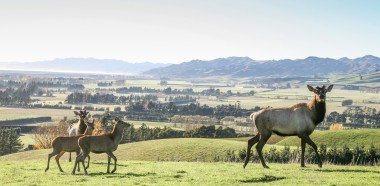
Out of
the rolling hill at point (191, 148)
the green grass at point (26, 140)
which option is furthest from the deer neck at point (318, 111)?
the green grass at point (26, 140)

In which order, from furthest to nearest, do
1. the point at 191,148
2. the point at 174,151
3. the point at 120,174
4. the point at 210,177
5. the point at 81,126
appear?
the point at 191,148 → the point at 174,151 → the point at 81,126 → the point at 120,174 → the point at 210,177

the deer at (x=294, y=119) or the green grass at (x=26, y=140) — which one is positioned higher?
the deer at (x=294, y=119)

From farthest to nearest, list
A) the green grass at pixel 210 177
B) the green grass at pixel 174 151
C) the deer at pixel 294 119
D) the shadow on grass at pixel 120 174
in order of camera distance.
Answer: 1. the green grass at pixel 174 151
2. the deer at pixel 294 119
3. the shadow on grass at pixel 120 174
4. the green grass at pixel 210 177

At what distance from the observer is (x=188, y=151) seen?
61.5 meters

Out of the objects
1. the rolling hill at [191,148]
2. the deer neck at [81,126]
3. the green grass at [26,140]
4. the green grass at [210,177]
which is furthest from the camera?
the green grass at [26,140]

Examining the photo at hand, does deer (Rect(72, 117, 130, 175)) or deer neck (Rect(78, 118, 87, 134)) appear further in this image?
→ deer neck (Rect(78, 118, 87, 134))

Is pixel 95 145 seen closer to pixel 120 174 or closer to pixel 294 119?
pixel 120 174

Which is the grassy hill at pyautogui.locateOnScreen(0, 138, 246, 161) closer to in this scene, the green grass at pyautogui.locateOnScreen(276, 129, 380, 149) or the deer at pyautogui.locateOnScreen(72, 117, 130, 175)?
the green grass at pyautogui.locateOnScreen(276, 129, 380, 149)

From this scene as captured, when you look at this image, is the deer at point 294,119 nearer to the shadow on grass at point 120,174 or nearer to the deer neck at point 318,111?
the deer neck at point 318,111

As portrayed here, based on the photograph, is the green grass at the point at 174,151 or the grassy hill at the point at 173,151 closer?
the green grass at the point at 174,151

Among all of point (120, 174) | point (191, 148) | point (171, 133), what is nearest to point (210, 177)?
point (120, 174)

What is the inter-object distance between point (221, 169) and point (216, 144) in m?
43.8

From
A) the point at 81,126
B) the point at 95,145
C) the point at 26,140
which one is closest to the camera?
the point at 95,145

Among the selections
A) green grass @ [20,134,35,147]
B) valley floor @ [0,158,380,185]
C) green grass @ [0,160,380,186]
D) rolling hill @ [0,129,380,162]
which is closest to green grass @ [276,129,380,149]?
rolling hill @ [0,129,380,162]
